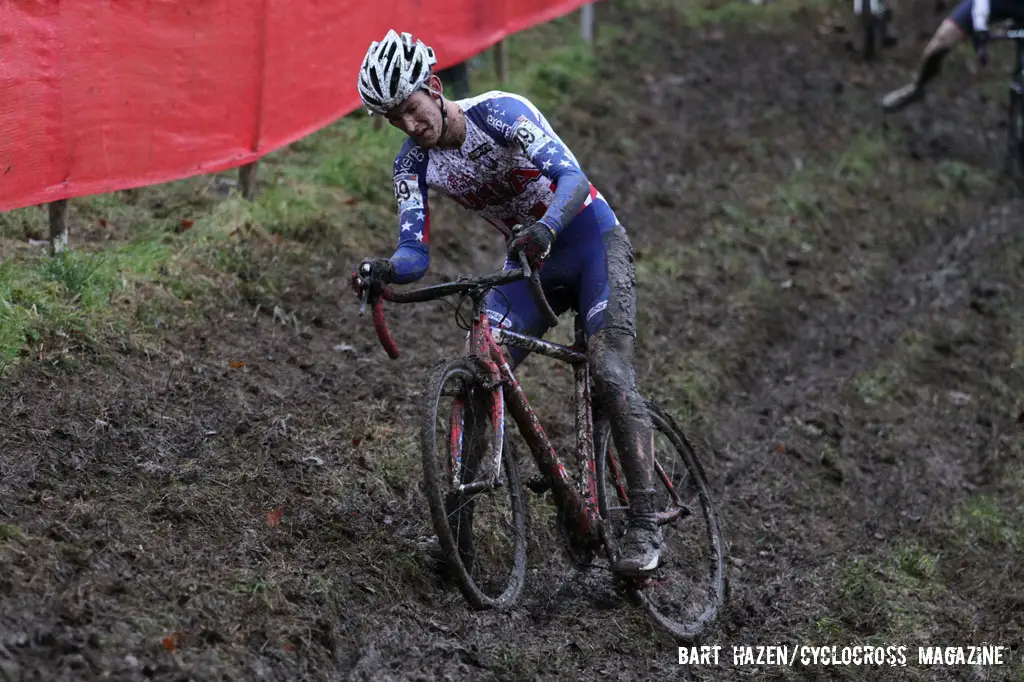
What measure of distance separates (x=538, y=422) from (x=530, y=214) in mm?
941

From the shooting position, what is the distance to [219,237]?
7.96m

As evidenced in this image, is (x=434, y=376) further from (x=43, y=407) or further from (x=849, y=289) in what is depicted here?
(x=849, y=289)

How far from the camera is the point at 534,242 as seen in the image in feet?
15.9

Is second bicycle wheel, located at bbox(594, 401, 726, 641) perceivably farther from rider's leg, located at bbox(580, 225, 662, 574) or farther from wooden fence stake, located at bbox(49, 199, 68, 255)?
wooden fence stake, located at bbox(49, 199, 68, 255)

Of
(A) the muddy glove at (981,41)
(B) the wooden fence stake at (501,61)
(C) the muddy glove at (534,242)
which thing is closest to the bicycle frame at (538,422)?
(C) the muddy glove at (534,242)

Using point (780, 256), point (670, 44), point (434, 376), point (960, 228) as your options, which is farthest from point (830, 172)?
point (434, 376)

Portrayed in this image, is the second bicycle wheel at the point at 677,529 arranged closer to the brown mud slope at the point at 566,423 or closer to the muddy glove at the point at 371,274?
the brown mud slope at the point at 566,423

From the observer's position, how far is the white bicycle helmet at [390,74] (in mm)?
4918

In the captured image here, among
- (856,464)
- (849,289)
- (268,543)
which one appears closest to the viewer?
(268,543)

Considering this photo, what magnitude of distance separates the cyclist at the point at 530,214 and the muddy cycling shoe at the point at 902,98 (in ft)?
27.2

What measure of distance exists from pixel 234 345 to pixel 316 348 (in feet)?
1.73

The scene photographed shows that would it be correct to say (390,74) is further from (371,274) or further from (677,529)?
(677,529)

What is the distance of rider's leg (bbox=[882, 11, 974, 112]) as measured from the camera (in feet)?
40.4

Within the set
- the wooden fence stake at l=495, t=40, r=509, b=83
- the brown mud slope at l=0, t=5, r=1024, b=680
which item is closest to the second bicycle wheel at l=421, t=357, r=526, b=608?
the brown mud slope at l=0, t=5, r=1024, b=680
